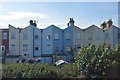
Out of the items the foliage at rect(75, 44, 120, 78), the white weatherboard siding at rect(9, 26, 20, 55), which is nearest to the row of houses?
the white weatherboard siding at rect(9, 26, 20, 55)

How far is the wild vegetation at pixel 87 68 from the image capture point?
1229 centimetres

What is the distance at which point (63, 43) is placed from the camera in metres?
33.9

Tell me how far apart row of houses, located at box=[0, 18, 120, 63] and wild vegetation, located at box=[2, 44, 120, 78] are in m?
18.9

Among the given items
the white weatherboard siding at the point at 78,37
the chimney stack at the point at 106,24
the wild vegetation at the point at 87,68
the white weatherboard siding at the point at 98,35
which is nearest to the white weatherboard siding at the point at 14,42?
the white weatherboard siding at the point at 78,37

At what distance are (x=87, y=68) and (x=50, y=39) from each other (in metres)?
20.9

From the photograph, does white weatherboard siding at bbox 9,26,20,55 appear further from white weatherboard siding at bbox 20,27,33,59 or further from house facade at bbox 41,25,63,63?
house facade at bbox 41,25,63,63

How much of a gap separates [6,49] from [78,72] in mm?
21264

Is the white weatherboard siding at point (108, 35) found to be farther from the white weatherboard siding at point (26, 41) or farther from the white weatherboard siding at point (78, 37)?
the white weatherboard siding at point (26, 41)

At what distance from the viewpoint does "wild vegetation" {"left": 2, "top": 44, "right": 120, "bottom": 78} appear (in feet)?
40.3

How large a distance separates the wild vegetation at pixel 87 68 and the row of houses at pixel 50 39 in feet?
62.0

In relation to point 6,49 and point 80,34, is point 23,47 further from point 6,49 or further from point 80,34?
point 80,34

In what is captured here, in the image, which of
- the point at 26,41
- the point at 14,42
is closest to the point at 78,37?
the point at 26,41

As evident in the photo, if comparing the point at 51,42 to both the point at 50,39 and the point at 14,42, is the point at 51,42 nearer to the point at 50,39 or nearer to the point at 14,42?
the point at 50,39

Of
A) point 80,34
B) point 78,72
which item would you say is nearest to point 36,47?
point 80,34
